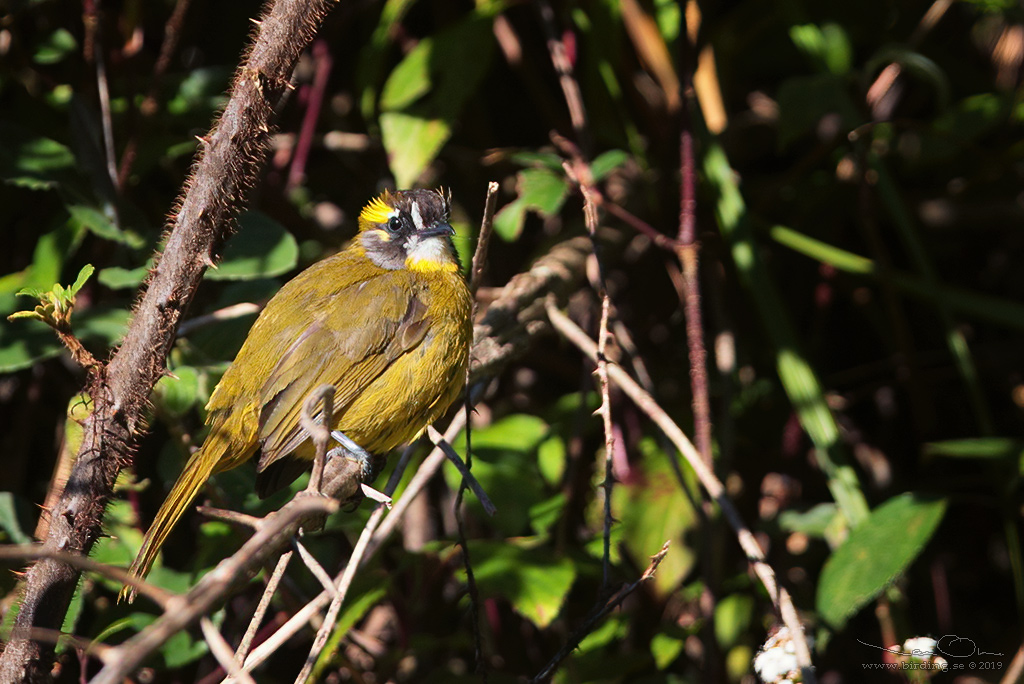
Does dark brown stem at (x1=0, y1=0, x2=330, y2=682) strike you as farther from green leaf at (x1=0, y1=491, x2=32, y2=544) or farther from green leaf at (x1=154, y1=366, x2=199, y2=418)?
green leaf at (x1=0, y1=491, x2=32, y2=544)

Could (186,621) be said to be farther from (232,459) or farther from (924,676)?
(924,676)

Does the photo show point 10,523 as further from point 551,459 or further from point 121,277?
point 551,459

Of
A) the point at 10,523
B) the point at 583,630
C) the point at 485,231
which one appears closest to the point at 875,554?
the point at 583,630

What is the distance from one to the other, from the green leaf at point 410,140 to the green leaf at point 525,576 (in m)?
1.23

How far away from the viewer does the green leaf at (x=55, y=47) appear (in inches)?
114

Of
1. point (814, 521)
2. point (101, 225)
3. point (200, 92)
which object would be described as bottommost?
point (814, 521)

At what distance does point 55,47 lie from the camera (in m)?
2.94

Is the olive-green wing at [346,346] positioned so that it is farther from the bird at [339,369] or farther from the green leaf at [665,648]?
the green leaf at [665,648]

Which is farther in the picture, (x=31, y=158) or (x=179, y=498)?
(x=31, y=158)

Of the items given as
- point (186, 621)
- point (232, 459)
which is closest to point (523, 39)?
point (232, 459)

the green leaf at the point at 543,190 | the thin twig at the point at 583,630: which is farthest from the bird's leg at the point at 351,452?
the green leaf at the point at 543,190

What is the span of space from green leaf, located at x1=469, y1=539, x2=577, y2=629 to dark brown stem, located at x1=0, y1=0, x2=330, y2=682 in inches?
39.8

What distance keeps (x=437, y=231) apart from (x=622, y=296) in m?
1.13

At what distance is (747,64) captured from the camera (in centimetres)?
390
